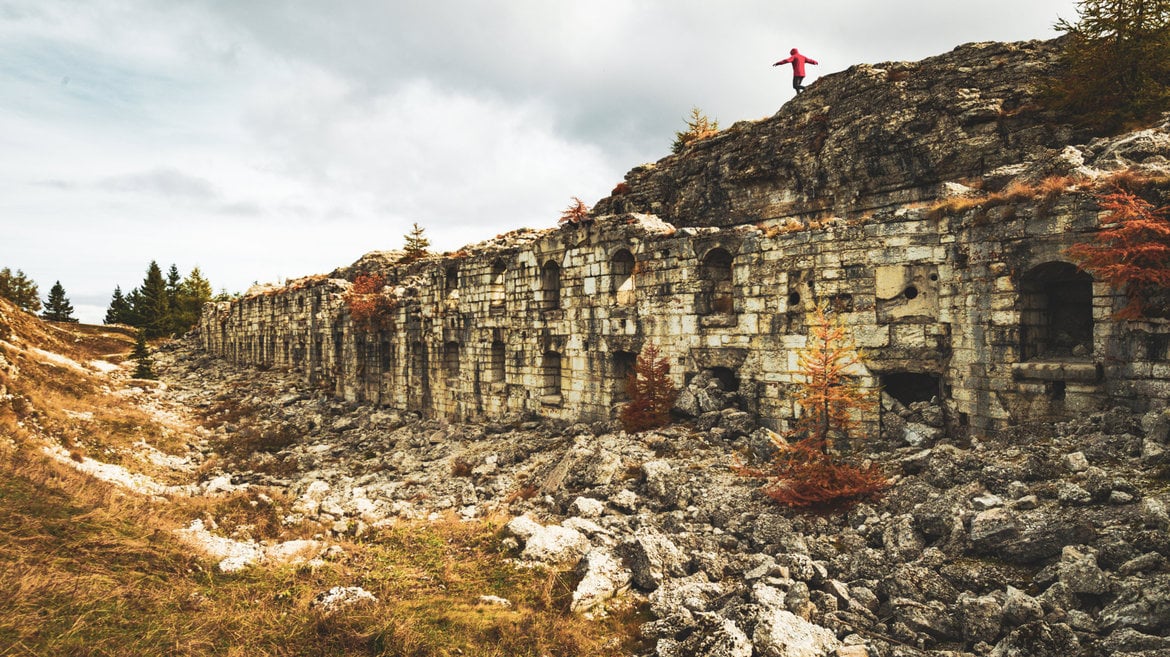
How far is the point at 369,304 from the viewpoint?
1024 inches

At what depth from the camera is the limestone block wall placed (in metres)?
9.88

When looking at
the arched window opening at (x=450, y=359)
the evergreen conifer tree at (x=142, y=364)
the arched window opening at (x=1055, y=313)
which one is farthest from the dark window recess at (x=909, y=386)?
the evergreen conifer tree at (x=142, y=364)

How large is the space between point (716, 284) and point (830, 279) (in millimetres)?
3056

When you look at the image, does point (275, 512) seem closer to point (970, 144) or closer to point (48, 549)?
point (48, 549)

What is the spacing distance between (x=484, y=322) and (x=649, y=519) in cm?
1211

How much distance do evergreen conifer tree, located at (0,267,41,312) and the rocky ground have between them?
60.3 metres

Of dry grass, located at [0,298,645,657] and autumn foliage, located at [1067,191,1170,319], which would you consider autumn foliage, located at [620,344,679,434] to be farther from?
autumn foliage, located at [1067,191,1170,319]

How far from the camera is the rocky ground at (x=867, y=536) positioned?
20.3ft

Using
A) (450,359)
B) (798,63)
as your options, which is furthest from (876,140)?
(450,359)

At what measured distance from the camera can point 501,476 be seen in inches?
595

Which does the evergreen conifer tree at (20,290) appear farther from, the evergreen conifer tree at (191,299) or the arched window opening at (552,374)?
the arched window opening at (552,374)

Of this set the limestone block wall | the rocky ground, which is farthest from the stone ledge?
the rocky ground

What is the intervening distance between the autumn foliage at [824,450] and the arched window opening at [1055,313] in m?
2.79

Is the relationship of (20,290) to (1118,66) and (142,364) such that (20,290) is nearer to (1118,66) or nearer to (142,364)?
(142,364)
